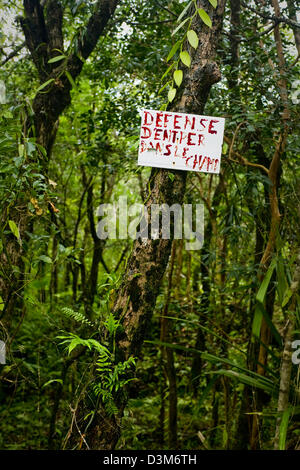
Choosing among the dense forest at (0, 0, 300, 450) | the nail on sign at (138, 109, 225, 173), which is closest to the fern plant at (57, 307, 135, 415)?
the dense forest at (0, 0, 300, 450)

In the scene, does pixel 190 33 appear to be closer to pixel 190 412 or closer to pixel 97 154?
pixel 97 154

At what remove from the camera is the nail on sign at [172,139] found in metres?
1.40

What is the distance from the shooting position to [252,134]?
2.17 m

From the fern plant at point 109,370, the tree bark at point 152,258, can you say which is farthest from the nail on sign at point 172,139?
the fern plant at point 109,370

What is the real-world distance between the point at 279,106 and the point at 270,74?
0.16 m

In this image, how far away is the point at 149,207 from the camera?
1.43 meters

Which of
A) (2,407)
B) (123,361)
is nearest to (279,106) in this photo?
(123,361)

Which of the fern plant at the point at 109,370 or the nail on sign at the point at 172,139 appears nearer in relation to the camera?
Result: the fern plant at the point at 109,370

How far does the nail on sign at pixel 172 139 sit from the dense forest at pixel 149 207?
0.20 ft

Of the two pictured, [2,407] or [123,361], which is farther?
[2,407]

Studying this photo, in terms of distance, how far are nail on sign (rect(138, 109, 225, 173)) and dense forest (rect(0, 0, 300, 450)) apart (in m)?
0.06

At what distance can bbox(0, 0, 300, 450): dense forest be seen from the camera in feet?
4.51

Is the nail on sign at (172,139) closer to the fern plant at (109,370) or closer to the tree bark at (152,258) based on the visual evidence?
the tree bark at (152,258)

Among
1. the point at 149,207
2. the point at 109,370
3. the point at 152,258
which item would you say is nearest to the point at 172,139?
the point at 149,207
